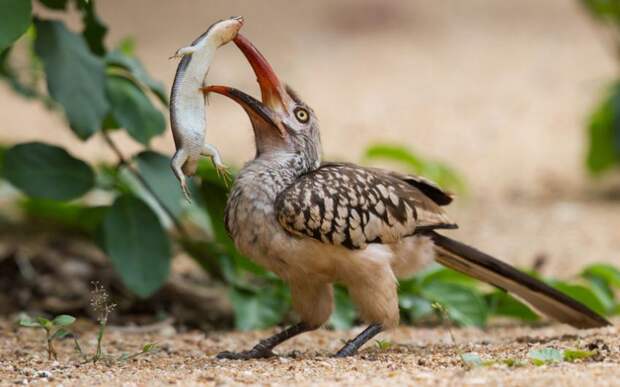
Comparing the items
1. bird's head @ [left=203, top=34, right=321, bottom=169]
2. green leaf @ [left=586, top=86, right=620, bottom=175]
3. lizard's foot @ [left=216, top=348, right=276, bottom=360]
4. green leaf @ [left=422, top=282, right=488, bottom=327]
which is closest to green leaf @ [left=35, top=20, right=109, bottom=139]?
bird's head @ [left=203, top=34, right=321, bottom=169]

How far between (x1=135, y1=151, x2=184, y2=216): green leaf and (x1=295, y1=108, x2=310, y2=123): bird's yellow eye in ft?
2.72

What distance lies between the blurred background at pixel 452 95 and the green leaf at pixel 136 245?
1.68 metres

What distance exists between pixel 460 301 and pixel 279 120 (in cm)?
153

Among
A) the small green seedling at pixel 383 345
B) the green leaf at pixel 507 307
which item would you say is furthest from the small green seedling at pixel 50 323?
the green leaf at pixel 507 307

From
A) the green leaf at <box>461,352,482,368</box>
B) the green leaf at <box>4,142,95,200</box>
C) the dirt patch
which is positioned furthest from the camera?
the green leaf at <box>4,142,95,200</box>

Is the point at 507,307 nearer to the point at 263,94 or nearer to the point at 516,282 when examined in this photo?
the point at 516,282

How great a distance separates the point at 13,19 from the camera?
4023 mm

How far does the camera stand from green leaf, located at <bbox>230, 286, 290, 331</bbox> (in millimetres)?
5293

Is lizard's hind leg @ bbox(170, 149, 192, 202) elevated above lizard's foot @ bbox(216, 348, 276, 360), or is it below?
above

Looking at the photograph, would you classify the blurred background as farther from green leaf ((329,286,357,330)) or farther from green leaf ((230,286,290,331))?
green leaf ((230,286,290,331))

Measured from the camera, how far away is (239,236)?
4141 mm

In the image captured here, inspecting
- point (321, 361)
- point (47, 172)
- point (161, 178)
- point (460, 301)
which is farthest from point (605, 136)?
point (321, 361)

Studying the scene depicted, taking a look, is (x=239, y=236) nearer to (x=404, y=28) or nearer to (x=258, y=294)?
(x=258, y=294)

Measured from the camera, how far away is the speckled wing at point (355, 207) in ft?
13.3
